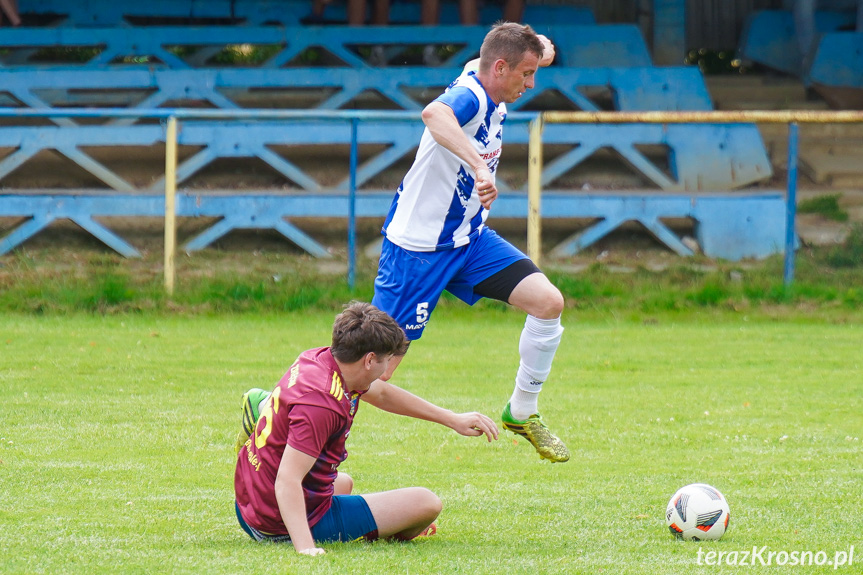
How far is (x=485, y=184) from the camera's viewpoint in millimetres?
4473

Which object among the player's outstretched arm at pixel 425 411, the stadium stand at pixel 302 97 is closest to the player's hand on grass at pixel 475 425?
the player's outstretched arm at pixel 425 411

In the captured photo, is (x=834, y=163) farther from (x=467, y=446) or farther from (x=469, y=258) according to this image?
→ (x=469, y=258)

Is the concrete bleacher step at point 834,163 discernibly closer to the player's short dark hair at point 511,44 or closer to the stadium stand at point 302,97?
the stadium stand at point 302,97

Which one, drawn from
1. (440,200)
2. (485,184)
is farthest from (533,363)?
(485,184)

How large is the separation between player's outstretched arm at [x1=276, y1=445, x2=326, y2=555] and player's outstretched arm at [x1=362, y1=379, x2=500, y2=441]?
70 cm

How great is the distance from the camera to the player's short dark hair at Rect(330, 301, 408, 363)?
3834mm

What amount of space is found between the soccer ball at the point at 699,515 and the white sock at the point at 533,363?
1087 mm

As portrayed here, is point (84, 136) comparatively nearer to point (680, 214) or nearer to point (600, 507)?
point (680, 214)

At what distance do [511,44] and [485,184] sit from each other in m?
0.85

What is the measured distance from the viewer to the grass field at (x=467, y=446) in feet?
13.1

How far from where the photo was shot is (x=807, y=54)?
58.9ft

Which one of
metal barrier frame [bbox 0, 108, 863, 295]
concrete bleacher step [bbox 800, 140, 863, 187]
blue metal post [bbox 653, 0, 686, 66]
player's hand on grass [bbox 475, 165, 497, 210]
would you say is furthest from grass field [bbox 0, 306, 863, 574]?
blue metal post [bbox 653, 0, 686, 66]

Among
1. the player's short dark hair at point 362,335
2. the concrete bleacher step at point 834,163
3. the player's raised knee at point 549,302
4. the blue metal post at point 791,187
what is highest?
the player's short dark hair at point 362,335

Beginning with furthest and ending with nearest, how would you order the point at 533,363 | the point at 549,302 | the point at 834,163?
1. the point at 834,163
2. the point at 533,363
3. the point at 549,302
